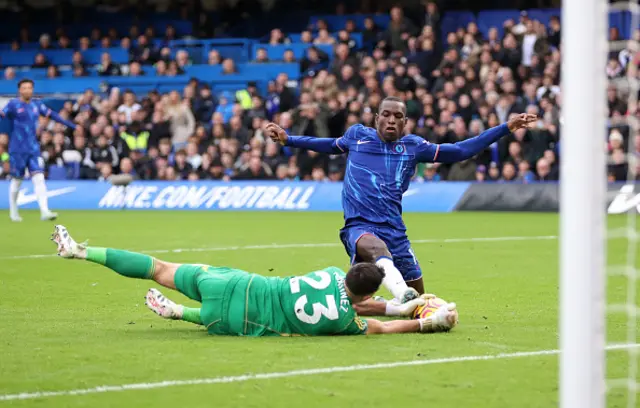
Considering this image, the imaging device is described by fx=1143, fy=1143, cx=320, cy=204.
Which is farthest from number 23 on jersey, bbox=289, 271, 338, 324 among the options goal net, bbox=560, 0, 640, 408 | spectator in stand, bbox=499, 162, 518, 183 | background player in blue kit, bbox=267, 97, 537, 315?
spectator in stand, bbox=499, 162, 518, 183

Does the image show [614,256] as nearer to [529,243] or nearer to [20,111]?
[529,243]

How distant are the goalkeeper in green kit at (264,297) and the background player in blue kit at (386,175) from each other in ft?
4.18

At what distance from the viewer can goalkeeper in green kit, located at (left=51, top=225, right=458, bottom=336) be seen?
25.1 feet

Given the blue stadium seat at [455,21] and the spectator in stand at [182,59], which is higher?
the blue stadium seat at [455,21]

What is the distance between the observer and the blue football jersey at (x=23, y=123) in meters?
20.6

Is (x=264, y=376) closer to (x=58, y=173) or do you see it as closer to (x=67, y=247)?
(x=67, y=247)

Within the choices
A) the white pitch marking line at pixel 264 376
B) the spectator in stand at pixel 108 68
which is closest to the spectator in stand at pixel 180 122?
the spectator in stand at pixel 108 68

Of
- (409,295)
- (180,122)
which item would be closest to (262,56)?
(180,122)

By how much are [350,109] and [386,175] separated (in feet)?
54.8

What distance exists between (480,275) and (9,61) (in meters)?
26.5

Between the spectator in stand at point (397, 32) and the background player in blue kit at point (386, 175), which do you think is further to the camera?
the spectator in stand at point (397, 32)

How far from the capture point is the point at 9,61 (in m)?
35.7

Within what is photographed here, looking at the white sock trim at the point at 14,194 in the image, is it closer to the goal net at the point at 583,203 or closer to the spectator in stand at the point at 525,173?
the spectator in stand at the point at 525,173

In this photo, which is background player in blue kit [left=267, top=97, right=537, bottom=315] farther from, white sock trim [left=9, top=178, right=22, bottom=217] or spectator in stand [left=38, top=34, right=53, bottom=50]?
spectator in stand [left=38, top=34, right=53, bottom=50]
